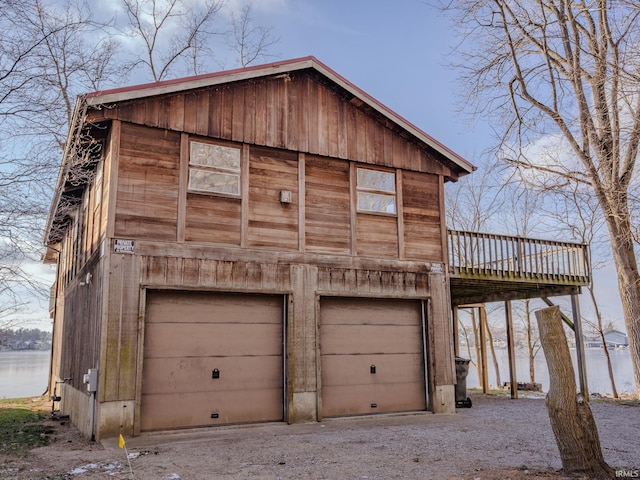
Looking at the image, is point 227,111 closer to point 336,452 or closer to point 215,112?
point 215,112

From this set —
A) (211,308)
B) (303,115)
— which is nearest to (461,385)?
(211,308)

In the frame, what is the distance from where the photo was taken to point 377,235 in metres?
11.2

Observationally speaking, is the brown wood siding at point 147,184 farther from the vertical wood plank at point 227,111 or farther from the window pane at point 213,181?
the vertical wood plank at point 227,111

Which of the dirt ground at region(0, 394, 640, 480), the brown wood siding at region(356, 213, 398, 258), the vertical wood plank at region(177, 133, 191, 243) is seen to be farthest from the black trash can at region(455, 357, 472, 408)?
the vertical wood plank at region(177, 133, 191, 243)

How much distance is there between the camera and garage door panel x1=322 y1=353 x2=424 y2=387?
1042 cm

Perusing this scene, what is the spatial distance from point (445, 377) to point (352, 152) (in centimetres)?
500

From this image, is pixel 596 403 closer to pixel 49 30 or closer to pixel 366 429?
pixel 366 429

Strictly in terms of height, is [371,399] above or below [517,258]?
below

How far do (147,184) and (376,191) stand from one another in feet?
15.3

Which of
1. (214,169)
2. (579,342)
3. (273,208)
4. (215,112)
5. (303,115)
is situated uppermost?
(303,115)

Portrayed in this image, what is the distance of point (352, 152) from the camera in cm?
1122

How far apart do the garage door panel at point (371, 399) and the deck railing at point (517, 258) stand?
2.93 metres

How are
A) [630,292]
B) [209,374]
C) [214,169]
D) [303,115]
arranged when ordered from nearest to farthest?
1. [209,374]
2. [214,169]
3. [303,115]
4. [630,292]

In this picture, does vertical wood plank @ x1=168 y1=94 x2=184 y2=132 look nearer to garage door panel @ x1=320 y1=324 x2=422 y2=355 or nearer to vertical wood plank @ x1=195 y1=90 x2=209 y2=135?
vertical wood plank @ x1=195 y1=90 x2=209 y2=135
